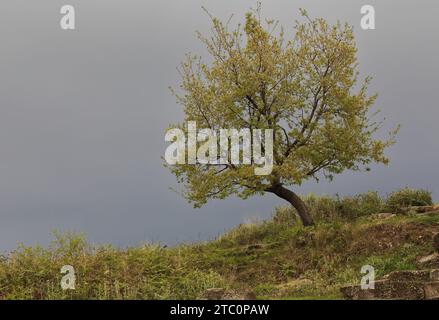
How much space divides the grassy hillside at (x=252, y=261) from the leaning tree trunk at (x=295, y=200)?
80cm

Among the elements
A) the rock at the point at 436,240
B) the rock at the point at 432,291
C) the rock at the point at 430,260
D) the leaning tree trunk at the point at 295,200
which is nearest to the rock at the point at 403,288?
the rock at the point at 432,291

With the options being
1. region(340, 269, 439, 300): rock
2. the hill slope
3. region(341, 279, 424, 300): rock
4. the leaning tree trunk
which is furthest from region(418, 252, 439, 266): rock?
the leaning tree trunk

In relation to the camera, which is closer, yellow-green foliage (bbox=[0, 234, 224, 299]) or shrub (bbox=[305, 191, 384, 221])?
yellow-green foliage (bbox=[0, 234, 224, 299])

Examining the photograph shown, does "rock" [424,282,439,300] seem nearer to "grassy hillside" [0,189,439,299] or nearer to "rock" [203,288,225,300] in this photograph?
"grassy hillside" [0,189,439,299]

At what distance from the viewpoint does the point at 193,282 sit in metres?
16.8

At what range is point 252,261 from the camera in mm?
22719

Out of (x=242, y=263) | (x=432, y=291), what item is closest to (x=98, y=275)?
(x=242, y=263)

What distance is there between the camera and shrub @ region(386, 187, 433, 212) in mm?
27734

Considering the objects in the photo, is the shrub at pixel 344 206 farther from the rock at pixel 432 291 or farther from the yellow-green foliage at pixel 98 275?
the rock at pixel 432 291

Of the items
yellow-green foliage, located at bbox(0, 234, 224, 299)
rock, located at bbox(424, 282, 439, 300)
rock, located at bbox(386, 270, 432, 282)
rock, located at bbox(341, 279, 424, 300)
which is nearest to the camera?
rock, located at bbox(424, 282, 439, 300)

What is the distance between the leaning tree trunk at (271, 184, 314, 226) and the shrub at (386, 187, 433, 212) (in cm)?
397

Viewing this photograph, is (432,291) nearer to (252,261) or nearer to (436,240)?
(436,240)

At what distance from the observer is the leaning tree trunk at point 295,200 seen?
1040 inches

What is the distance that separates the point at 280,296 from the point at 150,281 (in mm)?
3646
